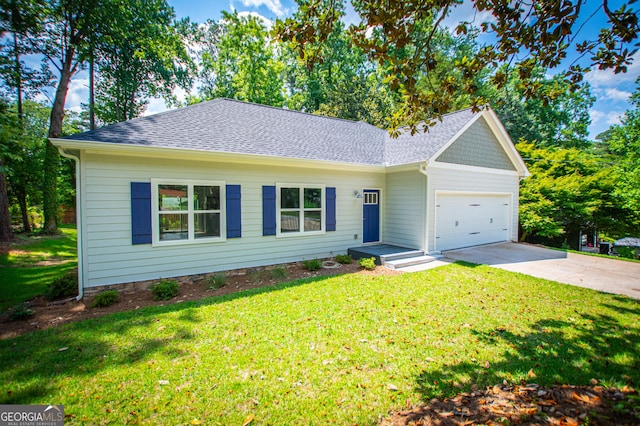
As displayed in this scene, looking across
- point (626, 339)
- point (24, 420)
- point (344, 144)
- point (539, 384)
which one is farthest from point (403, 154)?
point (24, 420)

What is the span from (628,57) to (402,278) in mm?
5433

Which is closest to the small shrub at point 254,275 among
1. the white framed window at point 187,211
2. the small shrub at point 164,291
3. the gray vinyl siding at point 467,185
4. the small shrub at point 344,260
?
the white framed window at point 187,211

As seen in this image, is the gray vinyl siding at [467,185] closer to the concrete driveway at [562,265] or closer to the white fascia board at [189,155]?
the concrete driveway at [562,265]

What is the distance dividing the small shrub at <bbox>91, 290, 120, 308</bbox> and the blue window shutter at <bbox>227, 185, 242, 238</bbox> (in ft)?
9.08

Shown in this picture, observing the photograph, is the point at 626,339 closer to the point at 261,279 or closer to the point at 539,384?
the point at 539,384

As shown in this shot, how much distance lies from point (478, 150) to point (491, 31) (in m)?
7.41

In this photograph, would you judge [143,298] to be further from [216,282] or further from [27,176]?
[27,176]

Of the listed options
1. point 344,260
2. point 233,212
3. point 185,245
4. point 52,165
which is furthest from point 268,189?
point 52,165

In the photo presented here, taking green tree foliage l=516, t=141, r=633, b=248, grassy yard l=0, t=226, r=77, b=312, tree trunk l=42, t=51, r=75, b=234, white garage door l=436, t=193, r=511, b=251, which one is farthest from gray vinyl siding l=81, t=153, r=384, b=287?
tree trunk l=42, t=51, r=75, b=234

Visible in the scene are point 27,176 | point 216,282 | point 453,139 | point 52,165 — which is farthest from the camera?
point 27,176

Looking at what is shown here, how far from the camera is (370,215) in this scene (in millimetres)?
10250

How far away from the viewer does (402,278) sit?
277 inches

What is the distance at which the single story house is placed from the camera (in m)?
6.29

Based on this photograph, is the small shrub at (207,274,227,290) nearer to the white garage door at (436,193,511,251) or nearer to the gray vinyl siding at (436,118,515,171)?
the white garage door at (436,193,511,251)
